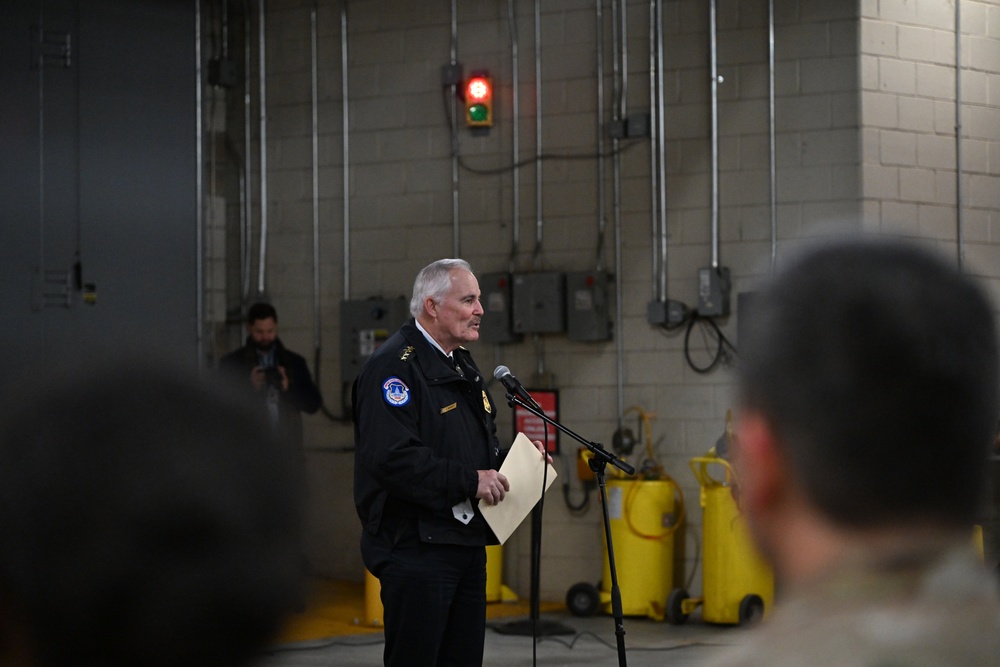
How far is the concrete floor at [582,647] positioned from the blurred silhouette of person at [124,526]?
5.23m

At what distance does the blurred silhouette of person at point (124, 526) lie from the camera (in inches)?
27.1

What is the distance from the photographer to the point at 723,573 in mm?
6656

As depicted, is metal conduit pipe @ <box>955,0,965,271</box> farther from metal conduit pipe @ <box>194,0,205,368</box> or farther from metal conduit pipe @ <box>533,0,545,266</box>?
metal conduit pipe @ <box>194,0,205,368</box>

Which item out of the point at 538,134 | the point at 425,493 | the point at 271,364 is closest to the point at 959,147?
the point at 538,134

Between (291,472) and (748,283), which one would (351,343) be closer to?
(748,283)

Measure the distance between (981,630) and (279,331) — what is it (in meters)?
7.65

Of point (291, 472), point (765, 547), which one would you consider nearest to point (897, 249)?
point (765, 547)

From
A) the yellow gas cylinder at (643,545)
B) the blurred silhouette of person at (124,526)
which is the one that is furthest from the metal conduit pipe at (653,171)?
the blurred silhouette of person at (124,526)

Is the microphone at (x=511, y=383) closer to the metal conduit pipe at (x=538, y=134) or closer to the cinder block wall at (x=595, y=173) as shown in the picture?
the cinder block wall at (x=595, y=173)

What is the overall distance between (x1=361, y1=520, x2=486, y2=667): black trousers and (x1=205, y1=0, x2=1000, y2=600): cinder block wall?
322cm

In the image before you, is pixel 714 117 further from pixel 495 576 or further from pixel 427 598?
pixel 427 598

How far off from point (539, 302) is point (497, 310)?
0.94 feet

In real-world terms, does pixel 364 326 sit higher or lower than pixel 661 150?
lower

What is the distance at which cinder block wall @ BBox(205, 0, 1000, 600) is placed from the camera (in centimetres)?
692
